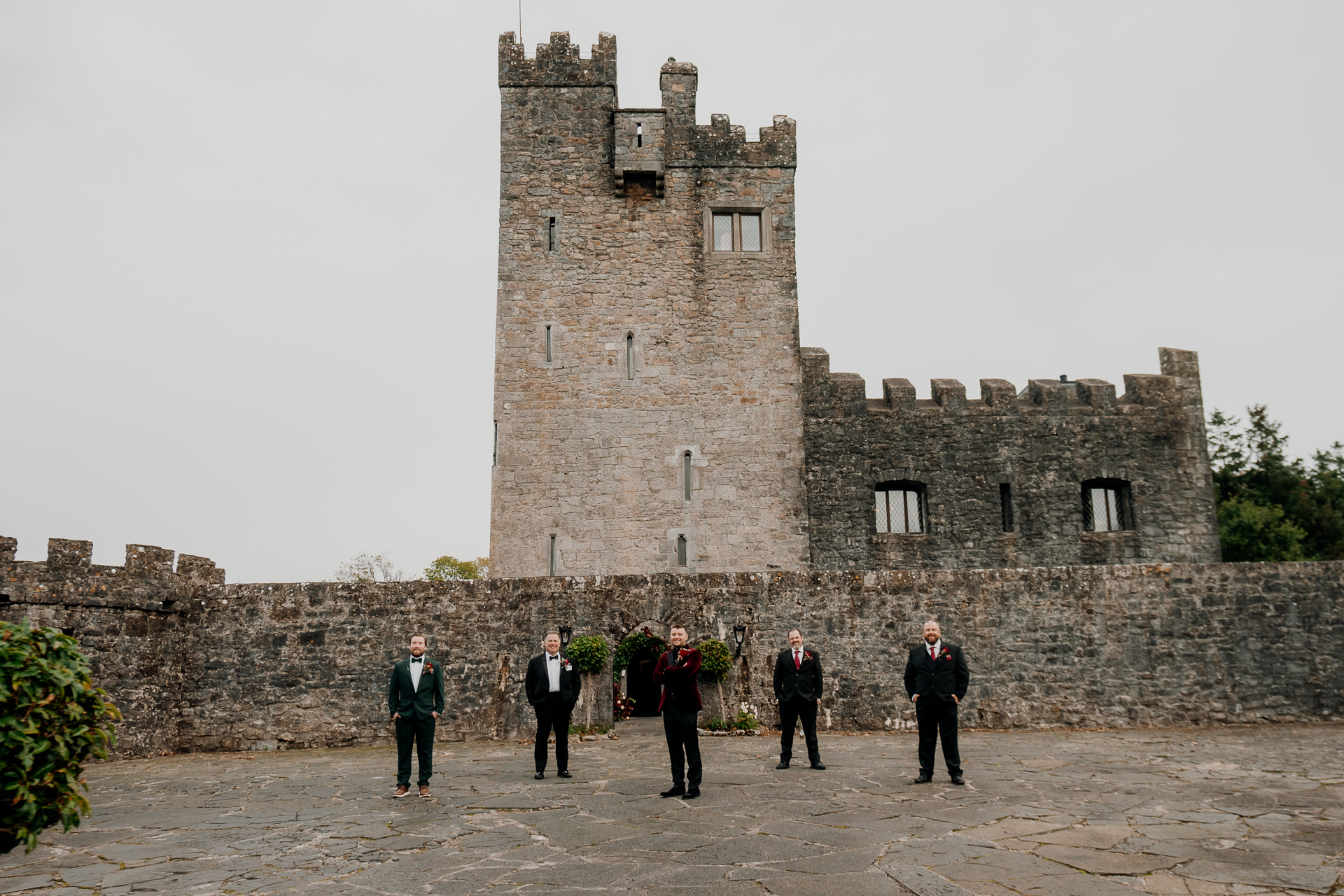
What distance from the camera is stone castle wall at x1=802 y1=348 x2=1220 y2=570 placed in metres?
19.8

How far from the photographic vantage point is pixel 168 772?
11.0 meters

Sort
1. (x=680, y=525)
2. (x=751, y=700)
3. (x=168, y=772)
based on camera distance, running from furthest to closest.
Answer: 1. (x=680, y=525)
2. (x=751, y=700)
3. (x=168, y=772)

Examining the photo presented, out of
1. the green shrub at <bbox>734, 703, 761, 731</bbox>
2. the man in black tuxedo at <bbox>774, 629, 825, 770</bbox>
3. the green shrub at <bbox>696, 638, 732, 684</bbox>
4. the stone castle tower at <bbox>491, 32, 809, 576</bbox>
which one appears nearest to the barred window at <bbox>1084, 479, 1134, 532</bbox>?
the stone castle tower at <bbox>491, 32, 809, 576</bbox>

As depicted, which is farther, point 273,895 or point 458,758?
point 458,758

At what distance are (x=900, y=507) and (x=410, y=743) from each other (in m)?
13.9

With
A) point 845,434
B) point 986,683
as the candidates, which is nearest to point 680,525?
point 845,434

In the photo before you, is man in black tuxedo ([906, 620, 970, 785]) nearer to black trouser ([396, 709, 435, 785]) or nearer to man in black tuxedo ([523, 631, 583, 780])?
man in black tuxedo ([523, 631, 583, 780])

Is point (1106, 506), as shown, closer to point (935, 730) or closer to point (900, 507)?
point (900, 507)

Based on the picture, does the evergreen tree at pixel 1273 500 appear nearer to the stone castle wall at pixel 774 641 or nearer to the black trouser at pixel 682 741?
the stone castle wall at pixel 774 641

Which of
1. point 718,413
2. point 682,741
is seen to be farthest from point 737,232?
point 682,741

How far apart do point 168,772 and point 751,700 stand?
304 inches

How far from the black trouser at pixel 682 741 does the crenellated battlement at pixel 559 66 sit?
1676 centimetres

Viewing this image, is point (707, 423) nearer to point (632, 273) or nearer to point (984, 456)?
point (632, 273)

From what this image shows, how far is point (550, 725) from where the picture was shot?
9539mm
